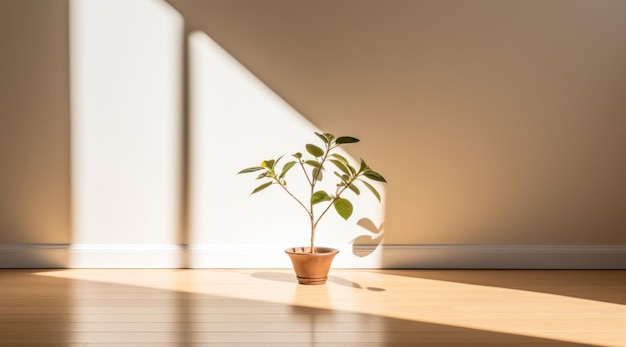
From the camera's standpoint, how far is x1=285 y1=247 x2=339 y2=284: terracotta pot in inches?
105

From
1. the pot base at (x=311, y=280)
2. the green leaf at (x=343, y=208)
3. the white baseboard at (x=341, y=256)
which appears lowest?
the pot base at (x=311, y=280)

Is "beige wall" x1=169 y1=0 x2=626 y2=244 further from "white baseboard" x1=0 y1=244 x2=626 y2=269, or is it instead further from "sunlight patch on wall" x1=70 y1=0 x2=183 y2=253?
"sunlight patch on wall" x1=70 y1=0 x2=183 y2=253

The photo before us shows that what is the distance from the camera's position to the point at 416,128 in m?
3.10

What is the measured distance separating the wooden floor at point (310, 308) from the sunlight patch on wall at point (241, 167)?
0.18m

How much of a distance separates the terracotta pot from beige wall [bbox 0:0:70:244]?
1.19 metres

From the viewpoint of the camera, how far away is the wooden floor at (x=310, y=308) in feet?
6.36

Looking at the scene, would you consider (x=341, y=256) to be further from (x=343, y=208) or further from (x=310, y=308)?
(x=310, y=308)

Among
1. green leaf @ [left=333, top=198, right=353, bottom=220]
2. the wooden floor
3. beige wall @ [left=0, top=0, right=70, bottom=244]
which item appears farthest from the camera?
beige wall @ [left=0, top=0, right=70, bottom=244]

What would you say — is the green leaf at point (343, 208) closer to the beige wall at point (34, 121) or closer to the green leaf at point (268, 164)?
the green leaf at point (268, 164)

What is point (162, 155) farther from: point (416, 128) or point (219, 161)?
point (416, 128)

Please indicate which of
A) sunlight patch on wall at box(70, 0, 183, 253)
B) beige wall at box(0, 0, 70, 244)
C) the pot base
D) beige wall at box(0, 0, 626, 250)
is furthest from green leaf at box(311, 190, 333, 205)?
beige wall at box(0, 0, 70, 244)

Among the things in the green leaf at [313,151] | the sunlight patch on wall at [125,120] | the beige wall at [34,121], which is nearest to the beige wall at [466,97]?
the sunlight patch on wall at [125,120]

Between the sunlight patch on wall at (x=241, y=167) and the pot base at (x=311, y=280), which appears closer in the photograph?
the pot base at (x=311, y=280)

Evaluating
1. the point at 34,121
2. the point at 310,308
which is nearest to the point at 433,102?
the point at 310,308
